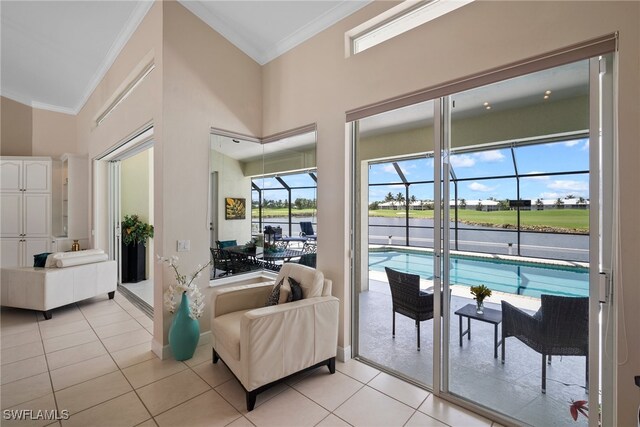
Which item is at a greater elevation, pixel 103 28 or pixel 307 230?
pixel 103 28

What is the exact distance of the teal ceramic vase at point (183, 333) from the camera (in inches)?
109

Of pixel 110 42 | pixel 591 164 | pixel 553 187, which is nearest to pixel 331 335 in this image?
pixel 553 187

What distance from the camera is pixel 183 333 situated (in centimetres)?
278

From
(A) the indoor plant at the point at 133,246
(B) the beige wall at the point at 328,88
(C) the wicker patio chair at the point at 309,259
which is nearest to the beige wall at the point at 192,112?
(B) the beige wall at the point at 328,88

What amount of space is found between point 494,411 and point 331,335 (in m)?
1.32

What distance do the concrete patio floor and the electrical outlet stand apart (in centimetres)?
216

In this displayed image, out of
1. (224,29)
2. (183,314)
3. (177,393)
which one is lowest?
(177,393)

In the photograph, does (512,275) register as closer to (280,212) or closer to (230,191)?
(280,212)

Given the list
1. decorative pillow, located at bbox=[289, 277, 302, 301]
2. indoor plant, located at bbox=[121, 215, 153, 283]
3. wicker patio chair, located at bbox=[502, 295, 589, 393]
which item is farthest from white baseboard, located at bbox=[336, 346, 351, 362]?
indoor plant, located at bbox=[121, 215, 153, 283]

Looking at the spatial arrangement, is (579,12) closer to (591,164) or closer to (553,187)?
(591,164)

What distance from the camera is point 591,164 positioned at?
173 centimetres

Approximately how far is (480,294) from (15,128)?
8.48 m

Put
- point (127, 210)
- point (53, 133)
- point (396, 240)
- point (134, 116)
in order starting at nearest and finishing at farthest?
point (396, 240) < point (134, 116) < point (127, 210) < point (53, 133)

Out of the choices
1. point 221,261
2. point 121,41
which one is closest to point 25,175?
point 121,41
